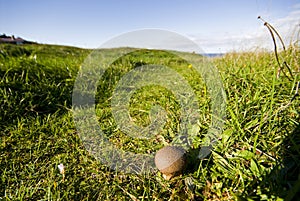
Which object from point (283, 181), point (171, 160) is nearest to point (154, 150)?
point (171, 160)

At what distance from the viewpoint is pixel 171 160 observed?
1347 mm

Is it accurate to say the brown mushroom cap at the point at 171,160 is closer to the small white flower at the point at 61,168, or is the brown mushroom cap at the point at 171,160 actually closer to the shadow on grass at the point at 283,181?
the shadow on grass at the point at 283,181

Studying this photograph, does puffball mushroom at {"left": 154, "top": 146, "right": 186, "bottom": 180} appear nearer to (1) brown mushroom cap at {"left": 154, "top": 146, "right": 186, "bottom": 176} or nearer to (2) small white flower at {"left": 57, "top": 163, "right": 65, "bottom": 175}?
(1) brown mushroom cap at {"left": 154, "top": 146, "right": 186, "bottom": 176}

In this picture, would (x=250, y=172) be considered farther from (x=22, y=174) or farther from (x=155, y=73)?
(x=155, y=73)

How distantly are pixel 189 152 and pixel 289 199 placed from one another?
0.71 meters

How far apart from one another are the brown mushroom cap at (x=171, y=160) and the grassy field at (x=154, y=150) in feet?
→ 0.33

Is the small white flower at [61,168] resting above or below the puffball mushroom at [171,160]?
below

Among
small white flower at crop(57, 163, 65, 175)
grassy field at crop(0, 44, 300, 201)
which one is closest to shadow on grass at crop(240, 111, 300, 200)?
grassy field at crop(0, 44, 300, 201)

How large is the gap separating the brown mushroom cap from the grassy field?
10 centimetres

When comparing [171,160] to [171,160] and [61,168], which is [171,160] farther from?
[61,168]

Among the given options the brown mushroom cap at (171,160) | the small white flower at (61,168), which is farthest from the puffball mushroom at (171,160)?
the small white flower at (61,168)

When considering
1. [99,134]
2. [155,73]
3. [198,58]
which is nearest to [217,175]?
[99,134]

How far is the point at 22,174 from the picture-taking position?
5.27ft

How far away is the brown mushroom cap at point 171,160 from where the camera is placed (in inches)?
53.0
